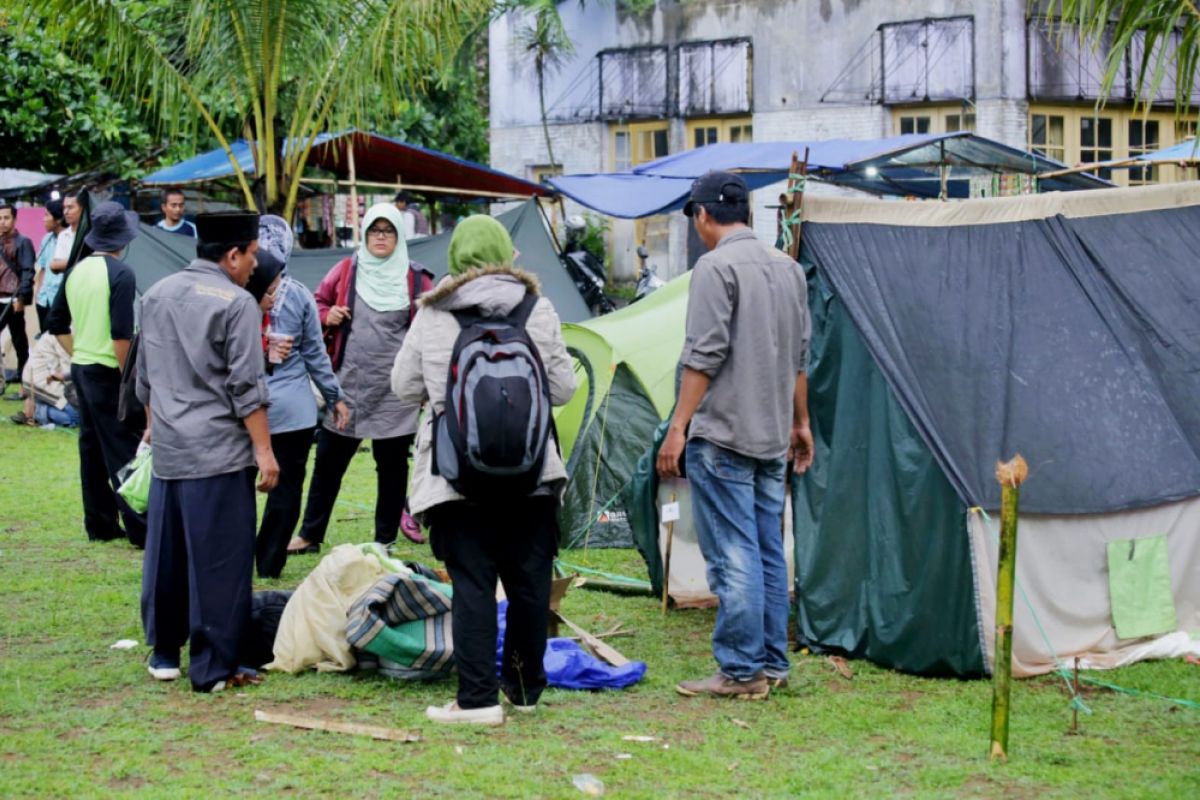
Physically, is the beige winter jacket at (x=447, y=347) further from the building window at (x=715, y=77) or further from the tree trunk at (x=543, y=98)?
the tree trunk at (x=543, y=98)

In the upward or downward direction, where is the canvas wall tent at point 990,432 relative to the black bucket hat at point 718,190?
downward

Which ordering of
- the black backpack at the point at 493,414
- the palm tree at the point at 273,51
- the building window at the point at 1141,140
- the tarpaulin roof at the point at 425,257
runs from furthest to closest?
the building window at the point at 1141,140
the tarpaulin roof at the point at 425,257
the palm tree at the point at 273,51
the black backpack at the point at 493,414

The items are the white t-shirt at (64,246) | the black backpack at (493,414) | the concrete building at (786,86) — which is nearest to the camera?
the black backpack at (493,414)

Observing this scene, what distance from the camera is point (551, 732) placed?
5172 millimetres

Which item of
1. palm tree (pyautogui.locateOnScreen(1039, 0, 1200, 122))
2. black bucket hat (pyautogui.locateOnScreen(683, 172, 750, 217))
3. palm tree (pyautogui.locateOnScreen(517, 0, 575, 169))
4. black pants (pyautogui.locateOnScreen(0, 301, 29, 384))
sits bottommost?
black pants (pyautogui.locateOnScreen(0, 301, 29, 384))

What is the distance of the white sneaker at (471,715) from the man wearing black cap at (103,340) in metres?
3.36

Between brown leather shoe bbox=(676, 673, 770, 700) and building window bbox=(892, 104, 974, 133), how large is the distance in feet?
68.7

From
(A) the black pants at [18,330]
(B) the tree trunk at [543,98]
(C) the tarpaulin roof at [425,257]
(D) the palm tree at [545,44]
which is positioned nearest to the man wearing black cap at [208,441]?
(C) the tarpaulin roof at [425,257]

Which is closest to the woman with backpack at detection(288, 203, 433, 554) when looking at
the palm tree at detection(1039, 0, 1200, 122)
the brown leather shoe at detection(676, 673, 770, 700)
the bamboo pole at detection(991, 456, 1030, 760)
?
the brown leather shoe at detection(676, 673, 770, 700)

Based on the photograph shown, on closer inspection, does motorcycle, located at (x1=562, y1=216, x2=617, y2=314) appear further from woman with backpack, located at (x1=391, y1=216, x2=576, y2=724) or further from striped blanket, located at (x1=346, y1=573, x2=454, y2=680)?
woman with backpack, located at (x1=391, y1=216, x2=576, y2=724)

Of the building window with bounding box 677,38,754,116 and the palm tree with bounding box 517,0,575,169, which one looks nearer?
the building window with bounding box 677,38,754,116

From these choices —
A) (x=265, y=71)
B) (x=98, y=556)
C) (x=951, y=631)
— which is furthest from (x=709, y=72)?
(x=951, y=631)

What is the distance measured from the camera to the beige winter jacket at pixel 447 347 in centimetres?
512

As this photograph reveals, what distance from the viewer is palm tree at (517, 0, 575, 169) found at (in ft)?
95.2
